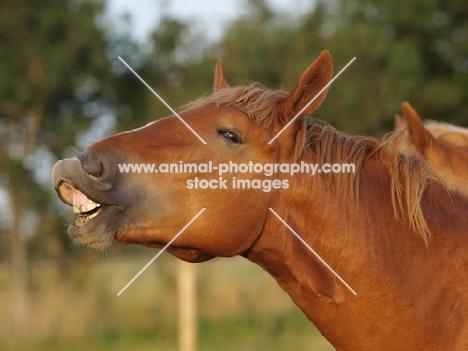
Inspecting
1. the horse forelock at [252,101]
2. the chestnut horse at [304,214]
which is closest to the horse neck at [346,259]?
the chestnut horse at [304,214]

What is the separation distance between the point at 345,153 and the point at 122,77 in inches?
464

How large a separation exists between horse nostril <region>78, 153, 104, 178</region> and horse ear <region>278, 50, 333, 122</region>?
79cm

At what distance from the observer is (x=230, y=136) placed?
123 inches

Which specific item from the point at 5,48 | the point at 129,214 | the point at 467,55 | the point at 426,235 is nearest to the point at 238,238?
the point at 129,214

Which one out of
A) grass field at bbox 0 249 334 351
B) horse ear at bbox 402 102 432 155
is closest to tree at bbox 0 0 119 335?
grass field at bbox 0 249 334 351

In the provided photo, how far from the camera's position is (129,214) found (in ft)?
9.87

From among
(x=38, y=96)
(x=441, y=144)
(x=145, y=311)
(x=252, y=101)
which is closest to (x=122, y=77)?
(x=38, y=96)

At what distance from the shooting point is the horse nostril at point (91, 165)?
2.91m

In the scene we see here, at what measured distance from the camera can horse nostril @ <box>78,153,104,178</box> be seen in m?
2.91

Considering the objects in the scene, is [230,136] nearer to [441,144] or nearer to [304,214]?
[304,214]

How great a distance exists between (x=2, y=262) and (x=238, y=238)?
38.6ft

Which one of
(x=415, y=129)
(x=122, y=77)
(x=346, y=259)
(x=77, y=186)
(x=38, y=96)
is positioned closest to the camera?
(x=77, y=186)

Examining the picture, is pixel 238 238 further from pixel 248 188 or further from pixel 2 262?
pixel 2 262

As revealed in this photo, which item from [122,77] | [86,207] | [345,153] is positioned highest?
[122,77]
